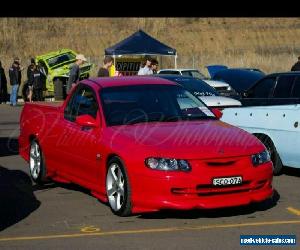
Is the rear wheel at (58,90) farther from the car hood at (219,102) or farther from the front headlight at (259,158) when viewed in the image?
the front headlight at (259,158)

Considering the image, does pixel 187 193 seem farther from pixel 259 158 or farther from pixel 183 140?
pixel 259 158

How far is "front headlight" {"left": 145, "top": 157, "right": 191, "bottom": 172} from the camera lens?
7.35m

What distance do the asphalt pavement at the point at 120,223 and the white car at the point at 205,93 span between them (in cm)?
466

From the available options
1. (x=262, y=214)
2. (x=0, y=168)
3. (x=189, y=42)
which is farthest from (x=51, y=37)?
(x=262, y=214)

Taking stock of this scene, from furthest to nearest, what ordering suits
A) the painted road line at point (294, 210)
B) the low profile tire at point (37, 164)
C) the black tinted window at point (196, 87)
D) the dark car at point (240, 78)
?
the dark car at point (240, 78) → the black tinted window at point (196, 87) → the low profile tire at point (37, 164) → the painted road line at point (294, 210)

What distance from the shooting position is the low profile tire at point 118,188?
7613mm

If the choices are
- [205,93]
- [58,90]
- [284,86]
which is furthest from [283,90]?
[58,90]

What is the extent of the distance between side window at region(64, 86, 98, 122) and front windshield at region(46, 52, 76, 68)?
854 inches

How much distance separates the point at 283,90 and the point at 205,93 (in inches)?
102

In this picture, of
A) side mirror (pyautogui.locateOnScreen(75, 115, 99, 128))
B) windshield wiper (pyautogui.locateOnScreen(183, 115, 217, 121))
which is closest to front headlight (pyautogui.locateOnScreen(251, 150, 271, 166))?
windshield wiper (pyautogui.locateOnScreen(183, 115, 217, 121))

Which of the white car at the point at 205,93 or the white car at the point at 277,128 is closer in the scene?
the white car at the point at 277,128

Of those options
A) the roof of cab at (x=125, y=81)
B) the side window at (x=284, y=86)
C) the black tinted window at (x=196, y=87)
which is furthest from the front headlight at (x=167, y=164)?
the black tinted window at (x=196, y=87)
